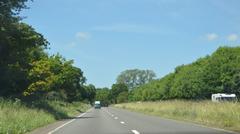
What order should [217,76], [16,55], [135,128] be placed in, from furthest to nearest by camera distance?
[217,76] → [16,55] → [135,128]

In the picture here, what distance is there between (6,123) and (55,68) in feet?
127

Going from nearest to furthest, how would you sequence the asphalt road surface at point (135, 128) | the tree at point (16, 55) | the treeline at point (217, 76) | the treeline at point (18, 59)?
the asphalt road surface at point (135, 128) < the treeline at point (18, 59) < the tree at point (16, 55) < the treeline at point (217, 76)

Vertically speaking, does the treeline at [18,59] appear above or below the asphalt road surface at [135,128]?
above

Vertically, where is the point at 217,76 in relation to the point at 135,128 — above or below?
above

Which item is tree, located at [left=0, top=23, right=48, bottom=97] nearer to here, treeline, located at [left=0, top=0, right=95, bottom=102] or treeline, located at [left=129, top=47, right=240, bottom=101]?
treeline, located at [left=0, top=0, right=95, bottom=102]

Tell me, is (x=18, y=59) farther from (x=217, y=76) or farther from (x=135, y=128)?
(x=217, y=76)

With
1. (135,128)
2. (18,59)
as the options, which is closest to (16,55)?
(18,59)

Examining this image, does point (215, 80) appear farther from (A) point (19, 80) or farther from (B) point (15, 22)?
(B) point (15, 22)

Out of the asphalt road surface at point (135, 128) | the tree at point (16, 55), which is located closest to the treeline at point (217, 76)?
the tree at point (16, 55)

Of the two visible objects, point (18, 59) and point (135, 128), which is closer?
point (135, 128)

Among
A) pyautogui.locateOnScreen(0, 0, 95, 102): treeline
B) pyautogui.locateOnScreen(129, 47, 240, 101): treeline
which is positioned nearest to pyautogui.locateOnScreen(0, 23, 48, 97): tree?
pyautogui.locateOnScreen(0, 0, 95, 102): treeline

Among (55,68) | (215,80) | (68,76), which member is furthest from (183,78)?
(55,68)

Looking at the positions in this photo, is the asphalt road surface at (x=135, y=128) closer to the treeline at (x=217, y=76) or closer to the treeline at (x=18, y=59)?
the treeline at (x=18, y=59)

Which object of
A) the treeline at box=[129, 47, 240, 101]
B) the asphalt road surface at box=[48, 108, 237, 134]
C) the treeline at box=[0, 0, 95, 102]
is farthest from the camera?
the treeline at box=[129, 47, 240, 101]
